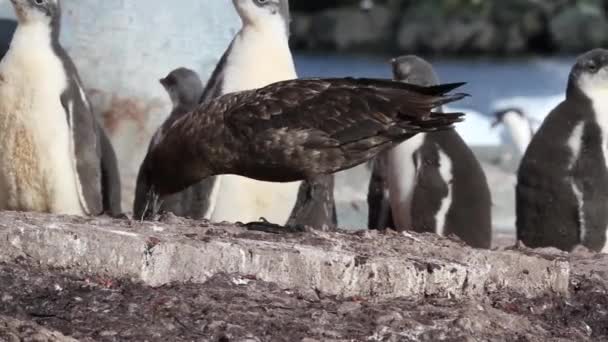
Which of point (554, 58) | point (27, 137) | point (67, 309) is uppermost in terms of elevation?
point (554, 58)

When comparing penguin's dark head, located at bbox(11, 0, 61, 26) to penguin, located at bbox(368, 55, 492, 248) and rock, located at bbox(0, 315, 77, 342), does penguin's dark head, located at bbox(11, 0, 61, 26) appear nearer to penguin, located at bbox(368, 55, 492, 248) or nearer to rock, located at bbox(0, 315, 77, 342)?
penguin, located at bbox(368, 55, 492, 248)

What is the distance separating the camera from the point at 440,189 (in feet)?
26.3

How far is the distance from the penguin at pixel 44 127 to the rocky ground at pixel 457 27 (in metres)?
24.4

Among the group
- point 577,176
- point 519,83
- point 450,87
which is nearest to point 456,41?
point 519,83

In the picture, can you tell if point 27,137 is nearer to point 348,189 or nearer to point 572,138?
point 572,138

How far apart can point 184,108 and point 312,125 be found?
2822 mm

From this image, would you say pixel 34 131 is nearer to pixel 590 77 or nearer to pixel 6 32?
pixel 6 32

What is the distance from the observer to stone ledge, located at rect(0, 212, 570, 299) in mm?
4262

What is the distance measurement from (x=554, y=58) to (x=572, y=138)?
2521 centimetres

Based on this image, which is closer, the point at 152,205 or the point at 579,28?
the point at 152,205

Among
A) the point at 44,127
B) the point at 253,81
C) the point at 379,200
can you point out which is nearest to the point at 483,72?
the point at 379,200

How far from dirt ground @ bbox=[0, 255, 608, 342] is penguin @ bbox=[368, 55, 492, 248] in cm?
337

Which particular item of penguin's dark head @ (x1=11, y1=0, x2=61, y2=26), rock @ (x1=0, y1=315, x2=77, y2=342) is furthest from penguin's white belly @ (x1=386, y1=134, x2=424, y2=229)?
rock @ (x1=0, y1=315, x2=77, y2=342)

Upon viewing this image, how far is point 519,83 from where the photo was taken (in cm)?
2900
